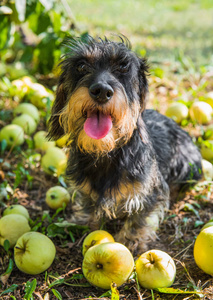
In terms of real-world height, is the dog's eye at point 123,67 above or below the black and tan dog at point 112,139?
above

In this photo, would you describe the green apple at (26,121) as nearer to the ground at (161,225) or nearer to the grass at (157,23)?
the ground at (161,225)

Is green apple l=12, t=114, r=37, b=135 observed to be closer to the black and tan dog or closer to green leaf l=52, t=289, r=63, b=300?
the black and tan dog

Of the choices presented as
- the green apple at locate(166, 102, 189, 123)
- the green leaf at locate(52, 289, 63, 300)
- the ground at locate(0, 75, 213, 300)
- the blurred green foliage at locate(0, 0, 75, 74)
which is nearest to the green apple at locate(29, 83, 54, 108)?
the blurred green foliage at locate(0, 0, 75, 74)

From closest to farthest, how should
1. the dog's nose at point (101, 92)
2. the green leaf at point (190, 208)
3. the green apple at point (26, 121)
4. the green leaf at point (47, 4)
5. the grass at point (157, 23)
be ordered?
the dog's nose at point (101, 92), the green leaf at point (190, 208), the green apple at point (26, 121), the green leaf at point (47, 4), the grass at point (157, 23)

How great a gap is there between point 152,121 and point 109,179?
3.55 feet

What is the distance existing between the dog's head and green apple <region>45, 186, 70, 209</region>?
96 centimetres

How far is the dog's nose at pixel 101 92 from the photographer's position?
2699mm

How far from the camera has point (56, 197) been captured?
404 cm

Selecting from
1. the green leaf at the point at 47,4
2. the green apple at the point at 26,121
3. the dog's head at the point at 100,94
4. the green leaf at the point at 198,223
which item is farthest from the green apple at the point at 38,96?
the green leaf at the point at 198,223

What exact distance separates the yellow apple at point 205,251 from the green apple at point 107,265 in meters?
0.63

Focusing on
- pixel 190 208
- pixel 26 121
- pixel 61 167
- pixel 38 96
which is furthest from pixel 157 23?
pixel 190 208

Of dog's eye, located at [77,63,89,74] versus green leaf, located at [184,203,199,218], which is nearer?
dog's eye, located at [77,63,89,74]

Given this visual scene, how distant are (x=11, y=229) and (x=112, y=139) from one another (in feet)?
4.49

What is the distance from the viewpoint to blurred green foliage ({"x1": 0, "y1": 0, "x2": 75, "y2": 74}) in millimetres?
5242
